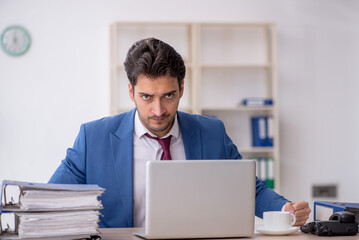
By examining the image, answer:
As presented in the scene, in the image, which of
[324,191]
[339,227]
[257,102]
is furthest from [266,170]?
[339,227]

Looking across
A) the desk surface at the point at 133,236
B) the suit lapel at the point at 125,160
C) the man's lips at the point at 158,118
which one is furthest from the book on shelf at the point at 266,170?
the desk surface at the point at 133,236

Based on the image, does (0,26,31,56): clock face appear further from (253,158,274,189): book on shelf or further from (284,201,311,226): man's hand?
(284,201,311,226): man's hand

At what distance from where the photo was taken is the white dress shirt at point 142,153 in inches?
83.0

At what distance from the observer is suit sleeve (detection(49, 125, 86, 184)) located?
2.07m

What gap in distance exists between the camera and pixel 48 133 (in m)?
4.57

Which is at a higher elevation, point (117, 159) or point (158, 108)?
A: point (158, 108)

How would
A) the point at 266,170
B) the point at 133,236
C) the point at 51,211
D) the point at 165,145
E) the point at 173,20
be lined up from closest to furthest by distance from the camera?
the point at 51,211, the point at 133,236, the point at 165,145, the point at 266,170, the point at 173,20

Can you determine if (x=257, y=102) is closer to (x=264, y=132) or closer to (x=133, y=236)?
(x=264, y=132)

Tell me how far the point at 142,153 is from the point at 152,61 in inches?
15.8

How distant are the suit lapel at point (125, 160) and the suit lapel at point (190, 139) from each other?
0.23 m

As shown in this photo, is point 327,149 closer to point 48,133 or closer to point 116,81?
point 116,81

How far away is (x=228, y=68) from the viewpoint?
4.77 meters

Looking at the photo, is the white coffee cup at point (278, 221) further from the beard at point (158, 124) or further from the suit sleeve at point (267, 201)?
the beard at point (158, 124)

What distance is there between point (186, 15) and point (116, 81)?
0.90 m
